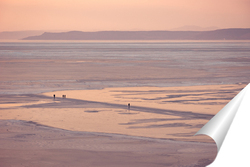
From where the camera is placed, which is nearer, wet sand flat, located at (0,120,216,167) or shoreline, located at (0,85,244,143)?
wet sand flat, located at (0,120,216,167)

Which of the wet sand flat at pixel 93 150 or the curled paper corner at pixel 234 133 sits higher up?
the curled paper corner at pixel 234 133

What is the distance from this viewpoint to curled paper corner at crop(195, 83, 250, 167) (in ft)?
11.1

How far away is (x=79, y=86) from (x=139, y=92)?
4224 mm

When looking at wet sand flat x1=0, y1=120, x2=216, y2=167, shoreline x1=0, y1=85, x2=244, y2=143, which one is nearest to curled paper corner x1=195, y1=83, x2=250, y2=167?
wet sand flat x1=0, y1=120, x2=216, y2=167

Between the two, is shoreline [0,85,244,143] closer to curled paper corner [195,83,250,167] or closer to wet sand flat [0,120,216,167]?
wet sand flat [0,120,216,167]

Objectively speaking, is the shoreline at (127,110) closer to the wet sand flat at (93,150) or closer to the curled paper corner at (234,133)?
the wet sand flat at (93,150)

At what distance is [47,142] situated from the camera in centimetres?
911

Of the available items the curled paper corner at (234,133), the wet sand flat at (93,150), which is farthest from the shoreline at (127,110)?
the curled paper corner at (234,133)

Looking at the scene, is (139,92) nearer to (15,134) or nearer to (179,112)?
(179,112)

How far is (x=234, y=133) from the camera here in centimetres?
352

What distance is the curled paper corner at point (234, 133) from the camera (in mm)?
3393

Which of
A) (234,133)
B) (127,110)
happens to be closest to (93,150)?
(127,110)

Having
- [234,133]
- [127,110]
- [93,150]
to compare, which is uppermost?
[234,133]

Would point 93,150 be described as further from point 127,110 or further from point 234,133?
point 234,133
